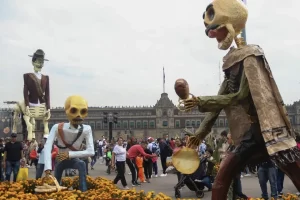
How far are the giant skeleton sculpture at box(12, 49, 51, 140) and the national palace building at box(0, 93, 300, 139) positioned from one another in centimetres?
6557

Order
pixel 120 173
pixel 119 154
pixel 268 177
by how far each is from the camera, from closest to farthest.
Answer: pixel 268 177 → pixel 120 173 → pixel 119 154

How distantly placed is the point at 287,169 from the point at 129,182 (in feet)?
36.3

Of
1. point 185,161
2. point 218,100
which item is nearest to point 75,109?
point 185,161

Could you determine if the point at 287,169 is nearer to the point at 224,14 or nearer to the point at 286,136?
the point at 286,136

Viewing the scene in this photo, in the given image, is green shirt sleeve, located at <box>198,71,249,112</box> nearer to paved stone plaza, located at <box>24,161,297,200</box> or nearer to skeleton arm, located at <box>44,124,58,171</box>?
skeleton arm, located at <box>44,124,58,171</box>

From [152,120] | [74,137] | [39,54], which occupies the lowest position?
[74,137]

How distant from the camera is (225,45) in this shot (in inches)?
177

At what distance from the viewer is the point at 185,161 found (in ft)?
14.9

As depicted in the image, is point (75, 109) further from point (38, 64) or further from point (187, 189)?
point (38, 64)

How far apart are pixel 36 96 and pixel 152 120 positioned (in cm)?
7175

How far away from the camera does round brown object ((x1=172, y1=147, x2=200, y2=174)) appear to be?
14.9 feet

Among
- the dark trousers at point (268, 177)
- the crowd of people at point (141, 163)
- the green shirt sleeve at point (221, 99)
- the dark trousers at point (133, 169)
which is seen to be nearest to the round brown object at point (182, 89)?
the green shirt sleeve at point (221, 99)

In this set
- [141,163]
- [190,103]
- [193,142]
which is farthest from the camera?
[141,163]

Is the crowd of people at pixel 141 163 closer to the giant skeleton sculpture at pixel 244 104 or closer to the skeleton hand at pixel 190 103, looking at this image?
the giant skeleton sculpture at pixel 244 104
